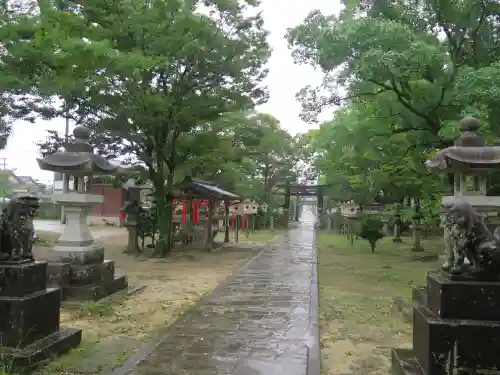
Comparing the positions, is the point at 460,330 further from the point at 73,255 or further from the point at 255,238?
the point at 255,238

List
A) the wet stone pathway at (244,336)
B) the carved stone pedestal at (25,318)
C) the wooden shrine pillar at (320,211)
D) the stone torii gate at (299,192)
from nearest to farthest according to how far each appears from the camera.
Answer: the carved stone pedestal at (25,318)
the wet stone pathway at (244,336)
the stone torii gate at (299,192)
the wooden shrine pillar at (320,211)

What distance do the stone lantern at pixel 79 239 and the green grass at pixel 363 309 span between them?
418 centimetres

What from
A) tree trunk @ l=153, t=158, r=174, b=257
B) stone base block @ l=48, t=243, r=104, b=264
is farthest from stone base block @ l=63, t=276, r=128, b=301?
tree trunk @ l=153, t=158, r=174, b=257

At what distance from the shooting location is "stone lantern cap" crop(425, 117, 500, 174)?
19.2 ft

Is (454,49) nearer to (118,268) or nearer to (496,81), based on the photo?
(496,81)

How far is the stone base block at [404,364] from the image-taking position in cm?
430

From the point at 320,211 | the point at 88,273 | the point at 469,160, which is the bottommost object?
the point at 88,273

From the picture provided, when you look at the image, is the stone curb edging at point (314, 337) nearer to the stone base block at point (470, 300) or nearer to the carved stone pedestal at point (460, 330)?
the carved stone pedestal at point (460, 330)

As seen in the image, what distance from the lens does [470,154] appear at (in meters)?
5.85

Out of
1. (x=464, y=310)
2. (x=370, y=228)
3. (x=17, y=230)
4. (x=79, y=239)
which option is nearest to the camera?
(x=464, y=310)

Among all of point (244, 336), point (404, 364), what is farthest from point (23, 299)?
point (404, 364)

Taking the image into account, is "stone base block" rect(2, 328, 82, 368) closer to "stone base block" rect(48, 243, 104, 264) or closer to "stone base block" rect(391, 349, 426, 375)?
"stone base block" rect(48, 243, 104, 264)

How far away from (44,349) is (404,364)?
3.74m

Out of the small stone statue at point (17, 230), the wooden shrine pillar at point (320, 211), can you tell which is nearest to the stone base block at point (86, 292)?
the small stone statue at point (17, 230)
